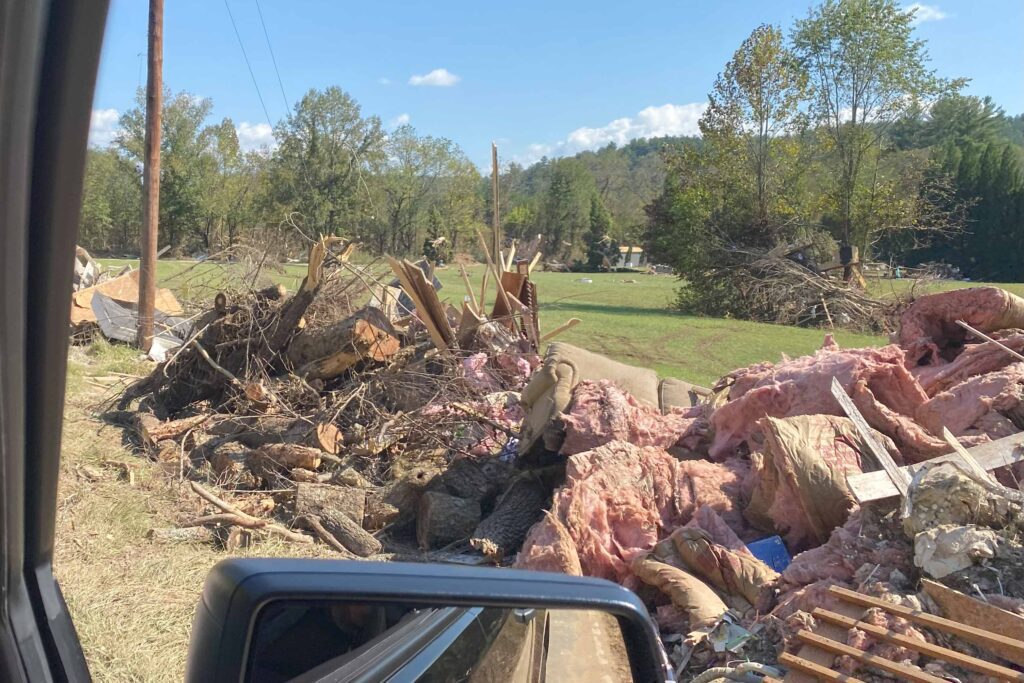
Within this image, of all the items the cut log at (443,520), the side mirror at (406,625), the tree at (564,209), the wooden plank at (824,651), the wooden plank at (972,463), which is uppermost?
the tree at (564,209)

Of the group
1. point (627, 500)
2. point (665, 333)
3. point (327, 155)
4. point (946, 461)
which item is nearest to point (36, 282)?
point (946, 461)

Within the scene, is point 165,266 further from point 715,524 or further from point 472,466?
point 715,524

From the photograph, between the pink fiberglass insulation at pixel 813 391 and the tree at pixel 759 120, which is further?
the tree at pixel 759 120

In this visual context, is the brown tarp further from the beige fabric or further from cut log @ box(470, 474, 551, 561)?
cut log @ box(470, 474, 551, 561)

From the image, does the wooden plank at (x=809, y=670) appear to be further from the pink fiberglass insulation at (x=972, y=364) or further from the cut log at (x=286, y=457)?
the cut log at (x=286, y=457)

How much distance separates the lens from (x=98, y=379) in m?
11.3

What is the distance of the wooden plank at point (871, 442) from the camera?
4.71 m

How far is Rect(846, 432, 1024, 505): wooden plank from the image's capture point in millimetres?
4660

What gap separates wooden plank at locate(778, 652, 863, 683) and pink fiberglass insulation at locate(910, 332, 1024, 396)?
3885mm

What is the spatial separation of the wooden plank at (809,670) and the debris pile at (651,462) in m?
0.02

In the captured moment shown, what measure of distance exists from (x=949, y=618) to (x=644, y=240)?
954 inches

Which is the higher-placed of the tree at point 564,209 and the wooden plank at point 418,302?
the tree at point 564,209

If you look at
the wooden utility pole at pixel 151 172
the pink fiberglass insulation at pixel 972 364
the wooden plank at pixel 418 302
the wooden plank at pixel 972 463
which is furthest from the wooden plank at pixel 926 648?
the wooden utility pole at pixel 151 172

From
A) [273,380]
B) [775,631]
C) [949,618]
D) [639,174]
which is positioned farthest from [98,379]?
[639,174]
